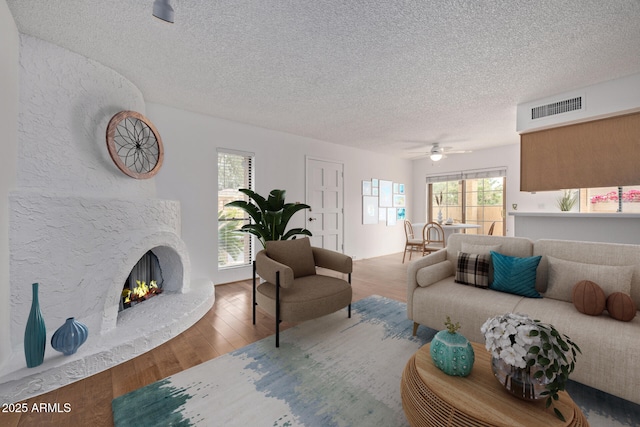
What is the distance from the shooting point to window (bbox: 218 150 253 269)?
4.02 meters

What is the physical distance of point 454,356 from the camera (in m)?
1.26

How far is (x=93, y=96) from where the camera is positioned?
7.97 ft

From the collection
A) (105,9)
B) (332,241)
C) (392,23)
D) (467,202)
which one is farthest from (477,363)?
(467,202)

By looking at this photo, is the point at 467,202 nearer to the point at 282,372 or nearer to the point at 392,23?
the point at 392,23

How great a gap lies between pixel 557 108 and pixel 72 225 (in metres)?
5.25

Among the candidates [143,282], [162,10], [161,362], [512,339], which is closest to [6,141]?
[162,10]

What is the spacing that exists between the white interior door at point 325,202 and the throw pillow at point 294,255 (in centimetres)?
213

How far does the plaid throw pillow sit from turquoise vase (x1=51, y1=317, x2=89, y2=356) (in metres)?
3.08

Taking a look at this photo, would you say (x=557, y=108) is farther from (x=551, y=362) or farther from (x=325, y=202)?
(x=325, y=202)

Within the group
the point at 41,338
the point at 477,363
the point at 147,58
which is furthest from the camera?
the point at 147,58

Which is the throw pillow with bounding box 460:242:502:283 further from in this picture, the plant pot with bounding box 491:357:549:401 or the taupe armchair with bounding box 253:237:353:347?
the plant pot with bounding box 491:357:549:401

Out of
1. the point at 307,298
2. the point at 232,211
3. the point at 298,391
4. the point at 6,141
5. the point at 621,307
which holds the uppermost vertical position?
the point at 6,141

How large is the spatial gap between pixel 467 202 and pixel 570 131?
3.26m

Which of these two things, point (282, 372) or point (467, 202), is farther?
point (467, 202)
